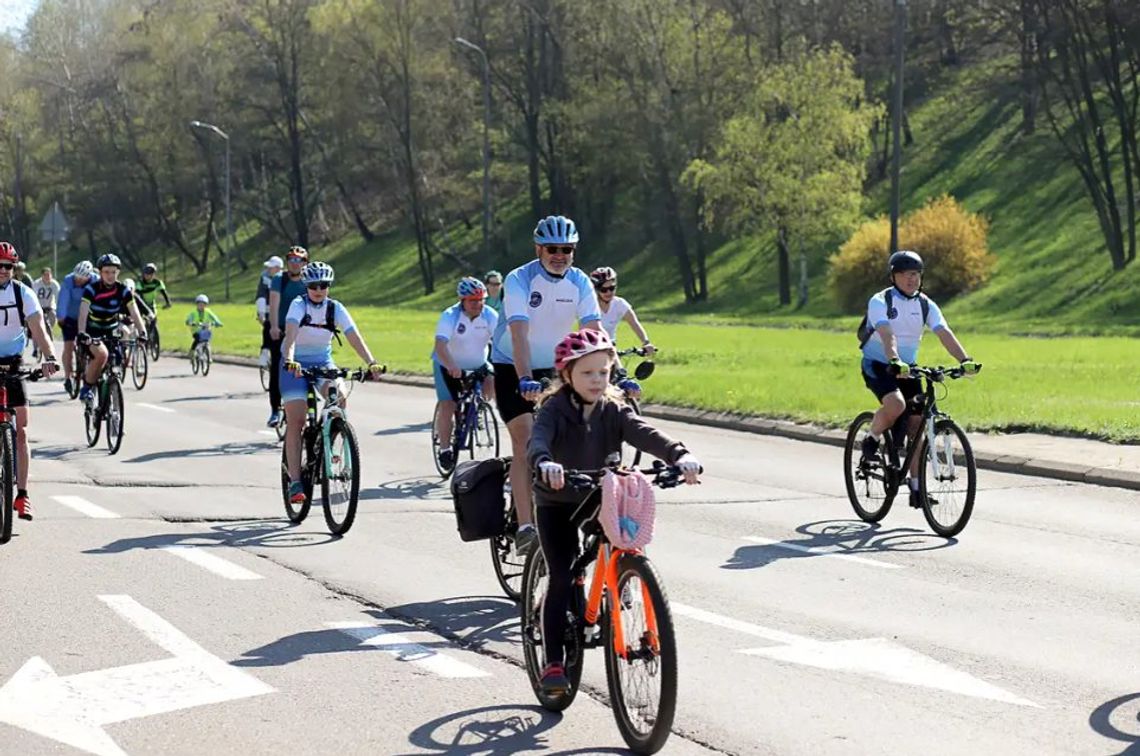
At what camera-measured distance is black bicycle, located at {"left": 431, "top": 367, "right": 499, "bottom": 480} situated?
15.2 meters

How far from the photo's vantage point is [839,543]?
36.8 ft

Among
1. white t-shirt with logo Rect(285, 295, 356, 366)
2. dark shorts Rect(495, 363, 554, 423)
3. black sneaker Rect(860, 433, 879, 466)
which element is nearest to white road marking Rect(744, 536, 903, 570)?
black sneaker Rect(860, 433, 879, 466)

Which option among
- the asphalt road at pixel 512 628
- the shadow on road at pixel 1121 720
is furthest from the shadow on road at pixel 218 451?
the shadow on road at pixel 1121 720

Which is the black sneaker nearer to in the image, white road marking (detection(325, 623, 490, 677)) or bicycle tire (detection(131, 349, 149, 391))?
white road marking (detection(325, 623, 490, 677))

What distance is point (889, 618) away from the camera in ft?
27.9

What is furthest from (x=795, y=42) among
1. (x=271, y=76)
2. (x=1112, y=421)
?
(x=1112, y=421)

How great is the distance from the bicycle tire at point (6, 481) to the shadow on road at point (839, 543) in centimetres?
454

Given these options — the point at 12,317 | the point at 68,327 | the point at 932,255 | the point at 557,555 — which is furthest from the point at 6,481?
the point at 932,255

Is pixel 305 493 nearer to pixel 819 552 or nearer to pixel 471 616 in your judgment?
pixel 819 552

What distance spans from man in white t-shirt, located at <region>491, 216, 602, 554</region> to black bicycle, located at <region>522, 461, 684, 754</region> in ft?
8.42

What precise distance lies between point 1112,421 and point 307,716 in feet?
42.0

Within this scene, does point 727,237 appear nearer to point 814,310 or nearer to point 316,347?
point 814,310

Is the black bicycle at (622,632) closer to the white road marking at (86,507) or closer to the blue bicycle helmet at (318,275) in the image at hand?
the blue bicycle helmet at (318,275)

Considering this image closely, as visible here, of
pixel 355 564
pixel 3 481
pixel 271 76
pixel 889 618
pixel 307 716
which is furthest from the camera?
pixel 271 76
